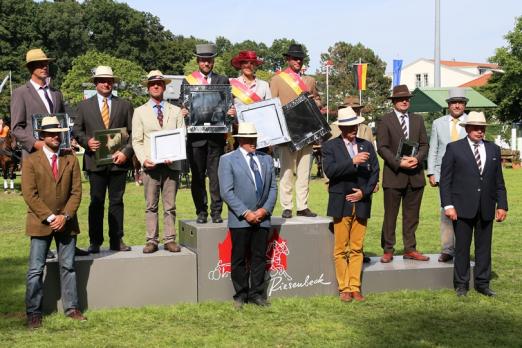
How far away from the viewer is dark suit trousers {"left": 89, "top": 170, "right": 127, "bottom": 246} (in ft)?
25.6

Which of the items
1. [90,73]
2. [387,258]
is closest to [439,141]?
[387,258]

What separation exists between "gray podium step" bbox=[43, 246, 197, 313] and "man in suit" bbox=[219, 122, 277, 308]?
604mm

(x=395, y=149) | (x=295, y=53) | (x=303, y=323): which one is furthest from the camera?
(x=295, y=53)

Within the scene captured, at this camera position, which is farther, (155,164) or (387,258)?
(387,258)

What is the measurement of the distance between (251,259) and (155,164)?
146cm

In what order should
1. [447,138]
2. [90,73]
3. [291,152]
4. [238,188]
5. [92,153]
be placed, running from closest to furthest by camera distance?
[238,188] → [92,153] → [291,152] → [447,138] → [90,73]

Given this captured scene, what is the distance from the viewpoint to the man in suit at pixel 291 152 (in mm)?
8633

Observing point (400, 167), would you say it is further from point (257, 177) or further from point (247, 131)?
point (247, 131)

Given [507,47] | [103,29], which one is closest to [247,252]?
[507,47]

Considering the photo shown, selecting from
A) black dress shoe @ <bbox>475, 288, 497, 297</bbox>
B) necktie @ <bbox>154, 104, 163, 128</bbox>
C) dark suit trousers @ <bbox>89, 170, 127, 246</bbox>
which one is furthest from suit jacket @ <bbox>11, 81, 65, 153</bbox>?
black dress shoe @ <bbox>475, 288, 497, 297</bbox>

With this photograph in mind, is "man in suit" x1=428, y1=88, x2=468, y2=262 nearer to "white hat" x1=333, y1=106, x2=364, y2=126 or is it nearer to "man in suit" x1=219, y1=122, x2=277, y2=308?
"white hat" x1=333, y1=106, x2=364, y2=126

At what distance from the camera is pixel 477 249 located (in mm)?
8125

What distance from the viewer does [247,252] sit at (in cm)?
774

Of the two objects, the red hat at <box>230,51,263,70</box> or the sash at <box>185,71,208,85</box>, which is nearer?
the sash at <box>185,71,208,85</box>
